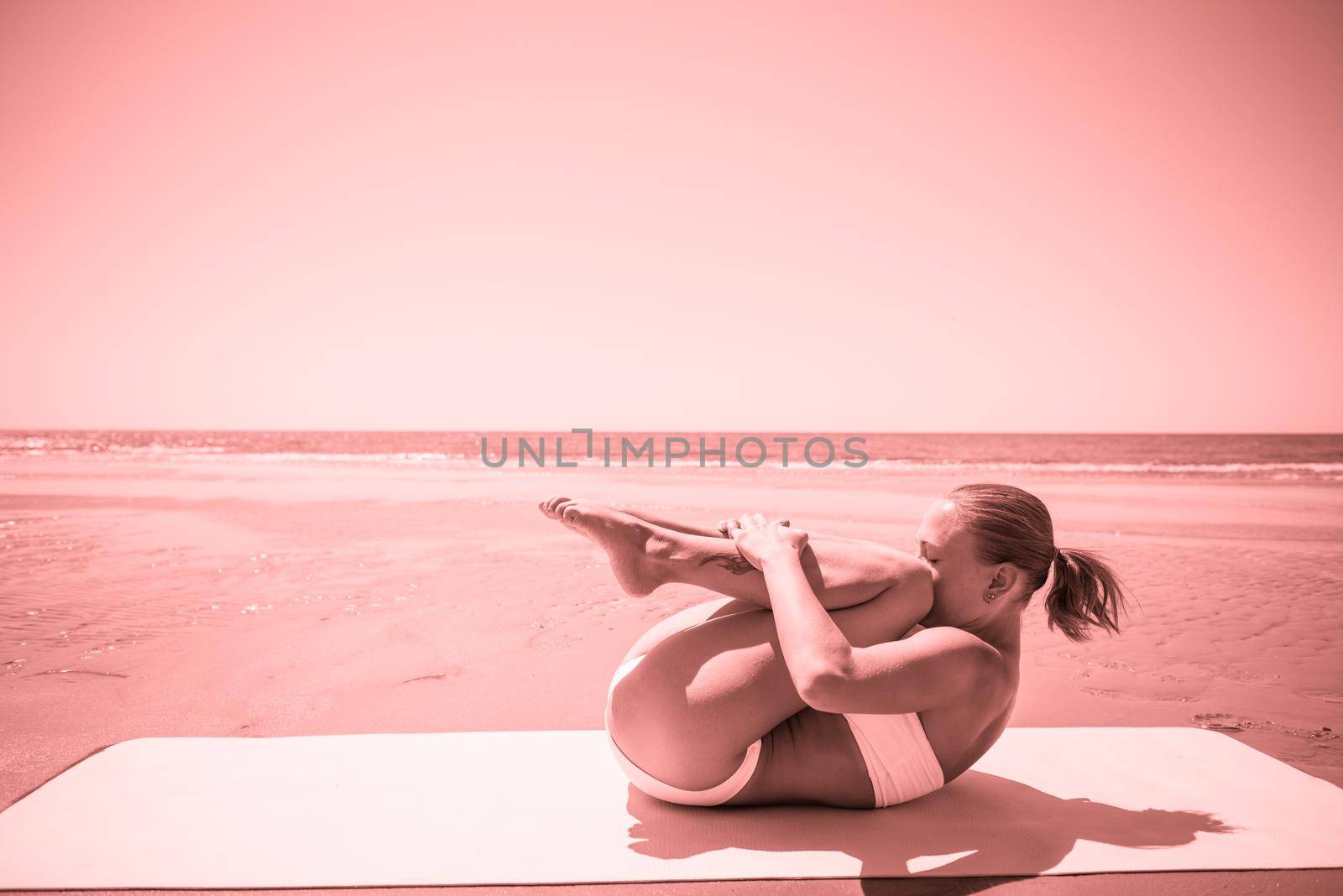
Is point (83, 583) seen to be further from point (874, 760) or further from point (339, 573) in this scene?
point (874, 760)

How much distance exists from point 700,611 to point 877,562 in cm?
61

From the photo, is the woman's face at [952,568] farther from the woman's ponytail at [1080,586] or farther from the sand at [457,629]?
the sand at [457,629]

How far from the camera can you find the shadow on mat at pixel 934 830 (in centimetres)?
224

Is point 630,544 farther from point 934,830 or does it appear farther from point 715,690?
point 934,830

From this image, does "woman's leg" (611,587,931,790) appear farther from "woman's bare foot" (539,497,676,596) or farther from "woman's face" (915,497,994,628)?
"woman's bare foot" (539,497,676,596)

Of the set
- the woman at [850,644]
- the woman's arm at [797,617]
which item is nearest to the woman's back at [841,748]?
the woman at [850,644]

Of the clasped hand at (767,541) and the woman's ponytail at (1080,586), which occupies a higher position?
the clasped hand at (767,541)

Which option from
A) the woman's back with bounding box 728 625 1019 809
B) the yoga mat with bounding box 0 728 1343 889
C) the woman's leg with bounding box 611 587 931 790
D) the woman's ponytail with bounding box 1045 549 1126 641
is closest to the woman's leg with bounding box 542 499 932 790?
the woman's leg with bounding box 611 587 931 790

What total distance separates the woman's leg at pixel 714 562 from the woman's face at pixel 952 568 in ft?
0.29

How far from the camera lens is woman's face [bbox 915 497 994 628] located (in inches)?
86.7

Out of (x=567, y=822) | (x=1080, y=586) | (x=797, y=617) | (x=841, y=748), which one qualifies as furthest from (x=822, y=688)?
(x=567, y=822)

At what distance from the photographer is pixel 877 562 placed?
84.4 inches

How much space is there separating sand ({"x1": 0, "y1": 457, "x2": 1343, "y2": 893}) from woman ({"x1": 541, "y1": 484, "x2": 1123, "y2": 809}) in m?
0.36

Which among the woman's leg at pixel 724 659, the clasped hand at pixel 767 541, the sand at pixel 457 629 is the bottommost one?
the sand at pixel 457 629
